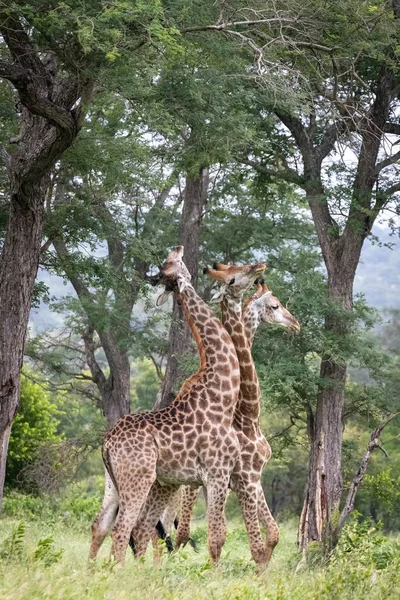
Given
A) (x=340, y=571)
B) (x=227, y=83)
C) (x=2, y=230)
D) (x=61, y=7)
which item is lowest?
(x=340, y=571)

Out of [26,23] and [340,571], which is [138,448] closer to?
[340,571]

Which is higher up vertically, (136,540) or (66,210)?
(66,210)

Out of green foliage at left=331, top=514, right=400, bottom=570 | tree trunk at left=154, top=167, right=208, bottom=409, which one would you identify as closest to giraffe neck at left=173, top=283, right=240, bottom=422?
green foliage at left=331, top=514, right=400, bottom=570

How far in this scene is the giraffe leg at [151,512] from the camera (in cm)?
988

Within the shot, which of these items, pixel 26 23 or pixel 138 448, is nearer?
pixel 138 448

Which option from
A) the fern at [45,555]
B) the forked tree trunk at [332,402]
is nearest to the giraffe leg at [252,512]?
the fern at [45,555]

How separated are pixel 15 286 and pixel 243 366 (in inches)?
136

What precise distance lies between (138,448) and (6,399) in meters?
3.41

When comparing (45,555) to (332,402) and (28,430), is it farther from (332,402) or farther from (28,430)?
(28,430)

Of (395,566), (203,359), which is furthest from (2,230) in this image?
(395,566)

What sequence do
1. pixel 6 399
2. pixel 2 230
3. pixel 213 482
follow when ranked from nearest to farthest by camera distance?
pixel 213 482 < pixel 6 399 < pixel 2 230

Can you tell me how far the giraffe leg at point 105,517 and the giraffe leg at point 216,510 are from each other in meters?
0.89

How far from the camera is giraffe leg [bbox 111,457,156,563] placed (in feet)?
29.7

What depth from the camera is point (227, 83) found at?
16500mm
